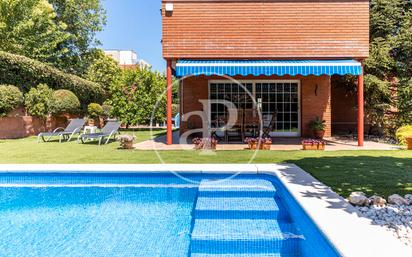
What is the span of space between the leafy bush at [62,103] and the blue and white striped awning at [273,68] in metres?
14.1

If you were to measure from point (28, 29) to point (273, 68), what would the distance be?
114 ft

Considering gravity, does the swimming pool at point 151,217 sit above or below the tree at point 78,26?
below

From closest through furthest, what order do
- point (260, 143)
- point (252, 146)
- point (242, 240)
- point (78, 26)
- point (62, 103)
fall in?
1. point (242, 240)
2. point (260, 143)
3. point (252, 146)
4. point (62, 103)
5. point (78, 26)

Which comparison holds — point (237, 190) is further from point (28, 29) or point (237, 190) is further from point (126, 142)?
point (28, 29)

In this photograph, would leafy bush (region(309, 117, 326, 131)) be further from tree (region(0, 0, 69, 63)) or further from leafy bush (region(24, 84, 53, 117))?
tree (region(0, 0, 69, 63))

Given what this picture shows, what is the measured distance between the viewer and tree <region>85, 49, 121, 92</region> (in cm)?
4012

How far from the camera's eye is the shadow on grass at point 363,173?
7590 mm

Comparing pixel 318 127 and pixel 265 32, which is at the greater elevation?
pixel 265 32

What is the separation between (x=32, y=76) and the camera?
26484 mm

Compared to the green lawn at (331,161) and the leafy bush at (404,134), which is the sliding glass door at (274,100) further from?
the green lawn at (331,161)

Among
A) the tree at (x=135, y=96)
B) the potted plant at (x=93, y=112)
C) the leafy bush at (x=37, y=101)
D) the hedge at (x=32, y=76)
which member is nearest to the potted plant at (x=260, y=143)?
the leafy bush at (x=37, y=101)

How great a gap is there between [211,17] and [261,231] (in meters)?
13.7

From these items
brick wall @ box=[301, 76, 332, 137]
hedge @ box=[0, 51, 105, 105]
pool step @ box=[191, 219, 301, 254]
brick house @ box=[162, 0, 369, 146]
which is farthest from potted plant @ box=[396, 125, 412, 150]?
hedge @ box=[0, 51, 105, 105]

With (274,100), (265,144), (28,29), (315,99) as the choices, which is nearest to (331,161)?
(265,144)
